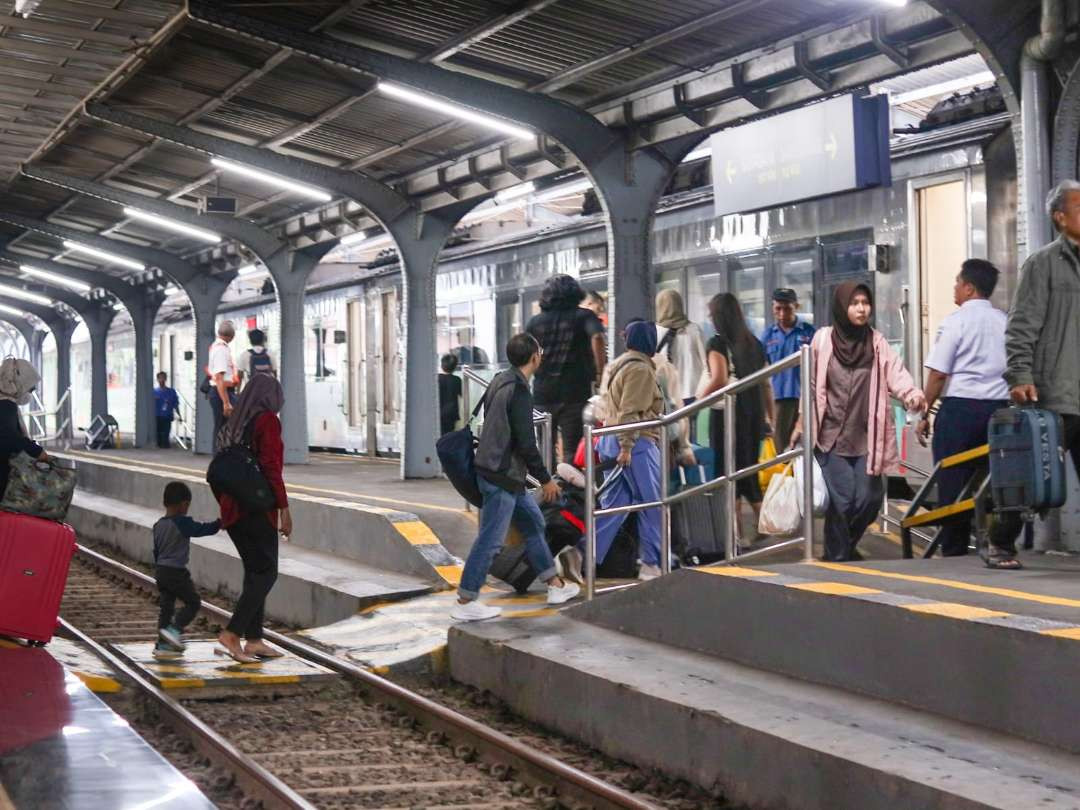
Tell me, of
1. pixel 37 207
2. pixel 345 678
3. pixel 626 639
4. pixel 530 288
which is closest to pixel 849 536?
pixel 626 639

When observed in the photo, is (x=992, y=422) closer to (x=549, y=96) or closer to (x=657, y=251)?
(x=549, y=96)

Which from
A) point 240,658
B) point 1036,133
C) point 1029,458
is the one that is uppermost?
point 1036,133

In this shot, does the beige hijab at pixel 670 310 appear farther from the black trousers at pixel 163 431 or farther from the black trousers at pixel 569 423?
the black trousers at pixel 163 431

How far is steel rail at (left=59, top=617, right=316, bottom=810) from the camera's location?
243 inches

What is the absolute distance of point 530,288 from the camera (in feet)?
56.2

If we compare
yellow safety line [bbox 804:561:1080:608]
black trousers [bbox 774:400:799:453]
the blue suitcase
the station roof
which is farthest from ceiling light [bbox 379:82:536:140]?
the blue suitcase

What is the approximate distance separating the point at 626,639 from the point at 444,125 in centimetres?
790

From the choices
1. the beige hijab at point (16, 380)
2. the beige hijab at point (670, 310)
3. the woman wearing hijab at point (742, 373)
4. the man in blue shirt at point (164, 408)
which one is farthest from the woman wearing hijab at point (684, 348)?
the man in blue shirt at point (164, 408)

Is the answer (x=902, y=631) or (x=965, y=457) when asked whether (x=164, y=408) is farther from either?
(x=902, y=631)

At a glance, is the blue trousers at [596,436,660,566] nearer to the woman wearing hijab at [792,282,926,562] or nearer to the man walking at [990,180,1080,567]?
the woman wearing hijab at [792,282,926,562]

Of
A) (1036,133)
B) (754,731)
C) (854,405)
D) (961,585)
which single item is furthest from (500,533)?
(1036,133)

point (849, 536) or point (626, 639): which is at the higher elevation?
point (849, 536)

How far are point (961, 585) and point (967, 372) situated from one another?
4.50ft

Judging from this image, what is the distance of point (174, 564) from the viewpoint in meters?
9.36
